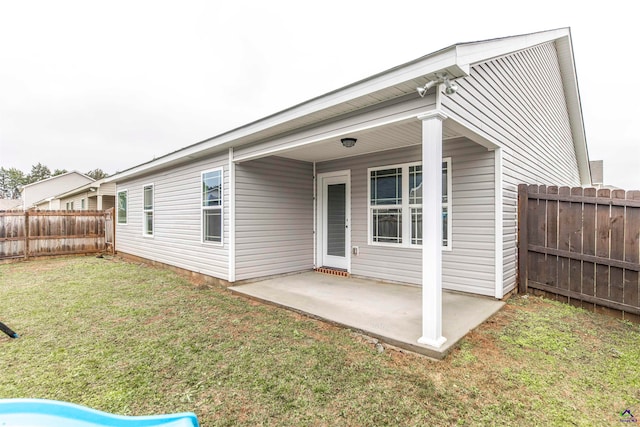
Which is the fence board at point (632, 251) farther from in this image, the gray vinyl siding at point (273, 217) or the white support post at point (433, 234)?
the gray vinyl siding at point (273, 217)

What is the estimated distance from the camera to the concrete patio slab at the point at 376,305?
3172 millimetres

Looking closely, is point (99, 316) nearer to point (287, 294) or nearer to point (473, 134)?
point (287, 294)

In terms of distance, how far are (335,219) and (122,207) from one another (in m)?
7.94

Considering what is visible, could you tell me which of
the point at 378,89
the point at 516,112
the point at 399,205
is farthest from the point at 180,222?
the point at 516,112

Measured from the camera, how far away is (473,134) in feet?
12.3

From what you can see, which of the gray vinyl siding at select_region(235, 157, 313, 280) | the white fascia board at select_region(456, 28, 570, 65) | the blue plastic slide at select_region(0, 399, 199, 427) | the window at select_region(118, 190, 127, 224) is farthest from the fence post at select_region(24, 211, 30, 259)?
the white fascia board at select_region(456, 28, 570, 65)

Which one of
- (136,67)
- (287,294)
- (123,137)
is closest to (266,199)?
(287,294)

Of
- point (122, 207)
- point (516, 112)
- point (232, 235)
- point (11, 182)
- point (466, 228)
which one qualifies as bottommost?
point (232, 235)

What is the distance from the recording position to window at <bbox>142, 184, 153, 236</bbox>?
842 centimetres

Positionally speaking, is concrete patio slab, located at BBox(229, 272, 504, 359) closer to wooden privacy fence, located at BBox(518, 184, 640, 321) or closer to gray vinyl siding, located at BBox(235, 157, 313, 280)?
gray vinyl siding, located at BBox(235, 157, 313, 280)

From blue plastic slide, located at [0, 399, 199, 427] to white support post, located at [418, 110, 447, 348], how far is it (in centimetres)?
228

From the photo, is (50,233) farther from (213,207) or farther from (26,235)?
(213,207)

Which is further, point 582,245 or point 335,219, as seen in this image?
point 335,219

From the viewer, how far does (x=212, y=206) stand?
6.02m
